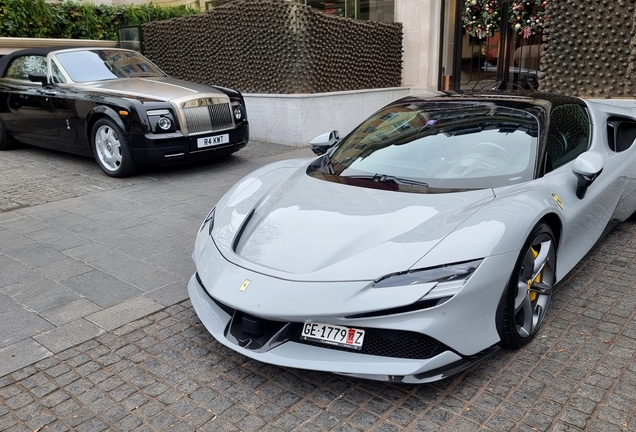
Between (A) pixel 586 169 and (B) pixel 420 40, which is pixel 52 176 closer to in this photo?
(A) pixel 586 169

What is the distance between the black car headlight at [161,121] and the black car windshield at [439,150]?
10.9ft

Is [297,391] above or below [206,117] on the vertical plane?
below

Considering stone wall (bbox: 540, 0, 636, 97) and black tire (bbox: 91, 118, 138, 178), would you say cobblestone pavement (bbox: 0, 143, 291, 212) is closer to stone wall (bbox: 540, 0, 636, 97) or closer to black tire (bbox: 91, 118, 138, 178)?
black tire (bbox: 91, 118, 138, 178)

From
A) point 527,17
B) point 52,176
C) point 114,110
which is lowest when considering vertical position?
point 52,176

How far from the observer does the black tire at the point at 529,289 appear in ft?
8.98

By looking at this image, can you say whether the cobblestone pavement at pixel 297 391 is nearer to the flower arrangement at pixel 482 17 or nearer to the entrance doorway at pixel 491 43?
the entrance doorway at pixel 491 43

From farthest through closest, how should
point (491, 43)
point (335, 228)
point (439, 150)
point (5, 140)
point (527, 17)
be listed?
point (491, 43) < point (527, 17) < point (5, 140) < point (439, 150) < point (335, 228)

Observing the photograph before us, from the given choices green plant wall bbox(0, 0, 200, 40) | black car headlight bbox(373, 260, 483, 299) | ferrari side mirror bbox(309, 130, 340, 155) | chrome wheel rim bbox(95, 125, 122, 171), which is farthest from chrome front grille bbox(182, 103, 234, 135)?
green plant wall bbox(0, 0, 200, 40)

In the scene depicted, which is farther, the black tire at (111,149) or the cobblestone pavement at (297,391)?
the black tire at (111,149)

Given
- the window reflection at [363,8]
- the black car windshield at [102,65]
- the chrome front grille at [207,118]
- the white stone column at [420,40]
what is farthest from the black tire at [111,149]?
the white stone column at [420,40]

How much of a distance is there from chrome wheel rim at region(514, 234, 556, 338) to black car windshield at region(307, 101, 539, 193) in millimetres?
450

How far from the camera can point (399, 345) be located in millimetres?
2480

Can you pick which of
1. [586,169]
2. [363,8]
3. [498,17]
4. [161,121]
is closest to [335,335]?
[586,169]

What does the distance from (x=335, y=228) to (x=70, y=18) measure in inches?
470
